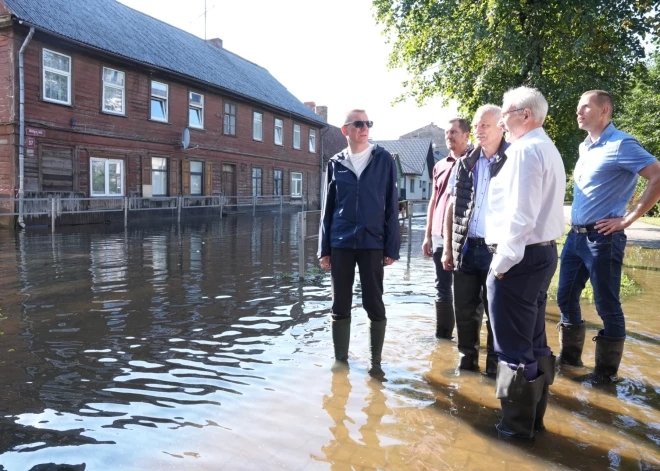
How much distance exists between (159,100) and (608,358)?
21356 mm

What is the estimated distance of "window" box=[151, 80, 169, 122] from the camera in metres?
21.7

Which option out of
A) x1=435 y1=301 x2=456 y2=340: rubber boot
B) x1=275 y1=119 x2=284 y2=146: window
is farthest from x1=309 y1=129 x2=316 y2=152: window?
x1=435 y1=301 x2=456 y2=340: rubber boot

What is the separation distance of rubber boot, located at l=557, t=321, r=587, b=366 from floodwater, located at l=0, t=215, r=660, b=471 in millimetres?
141

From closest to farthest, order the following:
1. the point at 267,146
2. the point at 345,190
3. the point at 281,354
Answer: the point at 345,190 → the point at 281,354 → the point at 267,146

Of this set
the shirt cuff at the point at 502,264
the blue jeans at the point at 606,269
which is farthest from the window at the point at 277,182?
the shirt cuff at the point at 502,264

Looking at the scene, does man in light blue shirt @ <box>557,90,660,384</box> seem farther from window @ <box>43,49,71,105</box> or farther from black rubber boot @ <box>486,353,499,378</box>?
window @ <box>43,49,71,105</box>

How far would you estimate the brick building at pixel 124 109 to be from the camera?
54.2ft

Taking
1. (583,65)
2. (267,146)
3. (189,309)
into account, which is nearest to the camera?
(189,309)

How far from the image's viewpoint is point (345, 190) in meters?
4.03

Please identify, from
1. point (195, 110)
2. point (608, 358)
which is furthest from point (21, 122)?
point (608, 358)

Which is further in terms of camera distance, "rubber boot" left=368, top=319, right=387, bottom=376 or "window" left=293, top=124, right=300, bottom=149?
"window" left=293, top=124, right=300, bottom=149

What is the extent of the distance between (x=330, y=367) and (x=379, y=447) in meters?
1.27

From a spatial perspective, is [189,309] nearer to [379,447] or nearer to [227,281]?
[227,281]

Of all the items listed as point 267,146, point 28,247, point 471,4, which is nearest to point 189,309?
point 28,247
